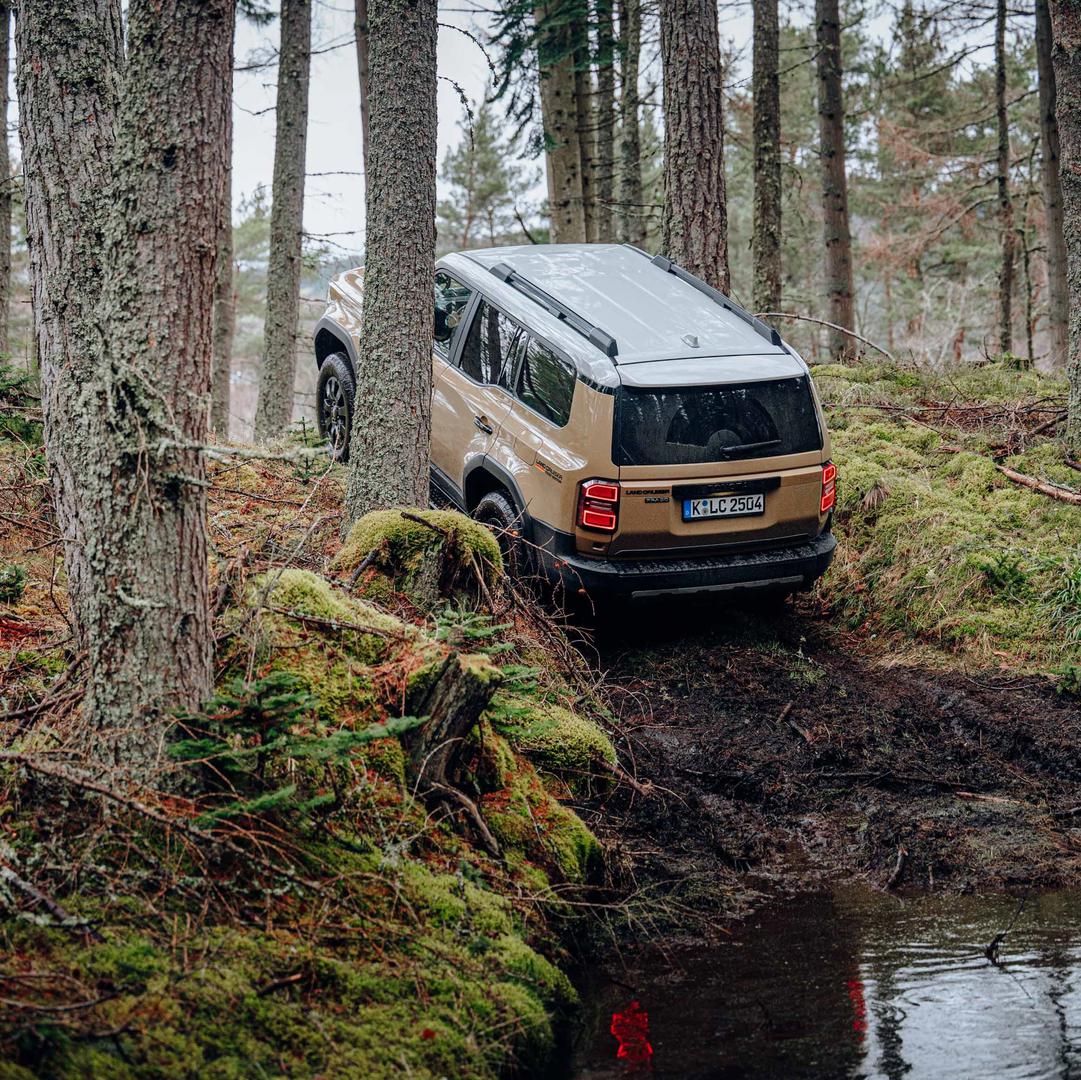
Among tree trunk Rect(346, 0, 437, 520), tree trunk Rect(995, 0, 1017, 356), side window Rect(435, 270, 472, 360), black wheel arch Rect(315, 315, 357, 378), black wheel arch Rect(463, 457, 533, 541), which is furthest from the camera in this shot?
tree trunk Rect(995, 0, 1017, 356)

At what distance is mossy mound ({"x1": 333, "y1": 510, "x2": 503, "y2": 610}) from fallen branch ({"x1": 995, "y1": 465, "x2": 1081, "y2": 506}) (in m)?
5.21

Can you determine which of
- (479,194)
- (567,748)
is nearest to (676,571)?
(567,748)

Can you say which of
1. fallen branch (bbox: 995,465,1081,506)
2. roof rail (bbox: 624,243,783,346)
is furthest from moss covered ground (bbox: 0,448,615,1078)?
fallen branch (bbox: 995,465,1081,506)

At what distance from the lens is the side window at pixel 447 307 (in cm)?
780

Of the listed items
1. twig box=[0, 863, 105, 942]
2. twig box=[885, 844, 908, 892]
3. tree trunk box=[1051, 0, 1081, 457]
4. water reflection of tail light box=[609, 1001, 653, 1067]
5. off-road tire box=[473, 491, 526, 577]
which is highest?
tree trunk box=[1051, 0, 1081, 457]

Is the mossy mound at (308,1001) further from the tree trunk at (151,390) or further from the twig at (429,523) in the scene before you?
the twig at (429,523)

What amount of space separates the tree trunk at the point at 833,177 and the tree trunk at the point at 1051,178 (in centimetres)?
341

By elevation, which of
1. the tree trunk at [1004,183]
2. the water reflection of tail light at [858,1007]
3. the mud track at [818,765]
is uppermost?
the tree trunk at [1004,183]

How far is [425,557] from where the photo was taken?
5.72 m

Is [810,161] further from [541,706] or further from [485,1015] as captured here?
[485,1015]

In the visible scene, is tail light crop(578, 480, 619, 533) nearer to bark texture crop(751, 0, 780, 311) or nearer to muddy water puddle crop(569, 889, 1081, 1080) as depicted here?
muddy water puddle crop(569, 889, 1081, 1080)

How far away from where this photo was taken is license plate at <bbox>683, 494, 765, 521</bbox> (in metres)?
6.62

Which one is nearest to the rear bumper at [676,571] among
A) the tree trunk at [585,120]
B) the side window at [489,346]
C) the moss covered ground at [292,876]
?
the side window at [489,346]

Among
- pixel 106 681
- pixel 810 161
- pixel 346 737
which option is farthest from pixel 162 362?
pixel 810 161
